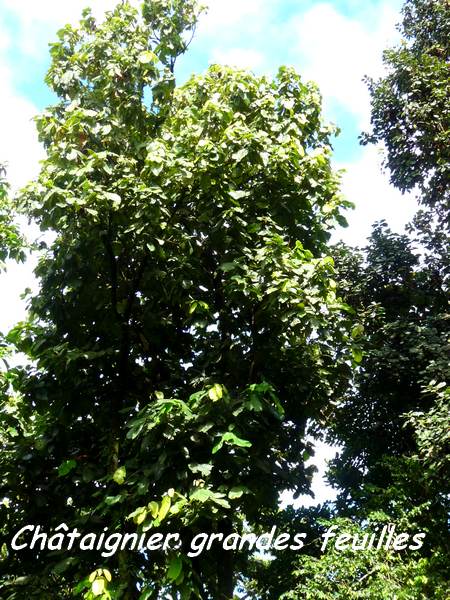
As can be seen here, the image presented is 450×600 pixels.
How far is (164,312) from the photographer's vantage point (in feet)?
Result: 20.4

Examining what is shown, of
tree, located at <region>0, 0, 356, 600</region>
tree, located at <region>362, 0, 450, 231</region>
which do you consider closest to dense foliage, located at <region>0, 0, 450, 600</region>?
tree, located at <region>0, 0, 356, 600</region>

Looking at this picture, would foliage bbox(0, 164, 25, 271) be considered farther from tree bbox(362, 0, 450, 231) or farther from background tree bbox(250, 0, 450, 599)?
tree bbox(362, 0, 450, 231)

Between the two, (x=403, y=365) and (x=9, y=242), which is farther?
(x=403, y=365)

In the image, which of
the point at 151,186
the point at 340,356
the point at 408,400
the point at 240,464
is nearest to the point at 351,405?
the point at 408,400

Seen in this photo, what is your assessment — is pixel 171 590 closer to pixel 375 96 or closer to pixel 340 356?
pixel 340 356

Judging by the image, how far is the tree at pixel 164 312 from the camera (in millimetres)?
4754

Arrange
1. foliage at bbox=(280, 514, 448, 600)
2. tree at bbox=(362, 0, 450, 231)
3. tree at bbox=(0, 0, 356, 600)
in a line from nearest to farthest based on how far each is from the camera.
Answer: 1. tree at bbox=(0, 0, 356, 600)
2. foliage at bbox=(280, 514, 448, 600)
3. tree at bbox=(362, 0, 450, 231)

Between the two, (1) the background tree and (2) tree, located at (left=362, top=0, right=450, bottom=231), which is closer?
(1) the background tree

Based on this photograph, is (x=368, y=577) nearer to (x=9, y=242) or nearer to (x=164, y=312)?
(x=164, y=312)

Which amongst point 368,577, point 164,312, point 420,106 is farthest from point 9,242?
point 420,106

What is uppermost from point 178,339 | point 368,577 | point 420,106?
point 420,106

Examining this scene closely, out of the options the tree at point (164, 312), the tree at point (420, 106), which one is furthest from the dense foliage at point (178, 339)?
the tree at point (420, 106)

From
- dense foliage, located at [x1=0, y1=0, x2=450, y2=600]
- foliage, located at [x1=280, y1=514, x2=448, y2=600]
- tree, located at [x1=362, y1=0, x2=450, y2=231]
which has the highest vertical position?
tree, located at [x1=362, y1=0, x2=450, y2=231]

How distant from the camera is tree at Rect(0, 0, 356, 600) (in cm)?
475
